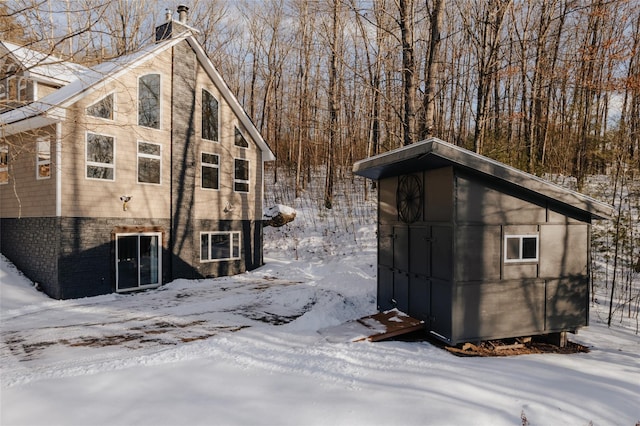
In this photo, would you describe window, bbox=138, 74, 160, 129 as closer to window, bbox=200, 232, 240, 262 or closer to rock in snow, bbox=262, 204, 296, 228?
window, bbox=200, 232, 240, 262

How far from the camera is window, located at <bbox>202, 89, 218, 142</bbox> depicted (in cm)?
1342

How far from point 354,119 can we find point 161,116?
15079 mm

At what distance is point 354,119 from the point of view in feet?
80.8

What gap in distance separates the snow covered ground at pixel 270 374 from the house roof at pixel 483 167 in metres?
2.50

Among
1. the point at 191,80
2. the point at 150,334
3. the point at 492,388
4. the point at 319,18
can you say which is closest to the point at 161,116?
the point at 191,80

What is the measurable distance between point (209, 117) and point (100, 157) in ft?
14.1

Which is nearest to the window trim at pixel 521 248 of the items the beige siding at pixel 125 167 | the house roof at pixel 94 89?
the house roof at pixel 94 89

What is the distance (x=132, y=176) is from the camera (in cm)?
1125

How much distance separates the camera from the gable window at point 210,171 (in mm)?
13375

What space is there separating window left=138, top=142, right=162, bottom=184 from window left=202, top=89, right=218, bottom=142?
200 cm

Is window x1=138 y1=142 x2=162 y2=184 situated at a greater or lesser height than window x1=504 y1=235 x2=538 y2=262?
greater

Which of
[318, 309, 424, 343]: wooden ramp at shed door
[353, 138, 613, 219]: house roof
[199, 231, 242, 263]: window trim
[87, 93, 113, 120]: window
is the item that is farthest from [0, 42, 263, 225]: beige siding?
[318, 309, 424, 343]: wooden ramp at shed door

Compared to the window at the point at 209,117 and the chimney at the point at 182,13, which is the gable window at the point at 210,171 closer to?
the window at the point at 209,117

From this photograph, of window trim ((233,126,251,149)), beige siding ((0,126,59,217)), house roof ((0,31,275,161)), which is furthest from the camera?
window trim ((233,126,251,149))
